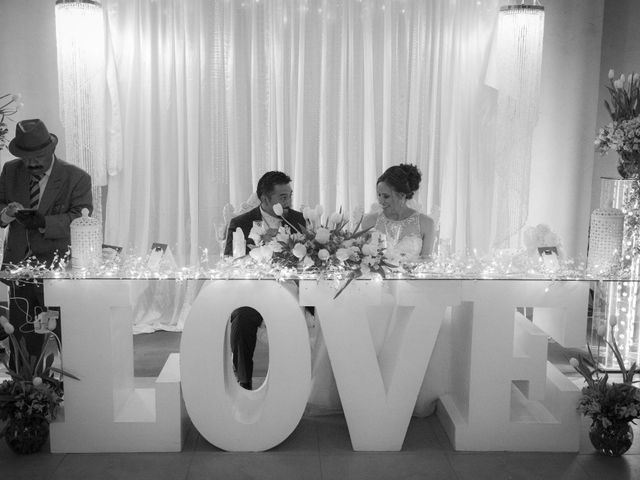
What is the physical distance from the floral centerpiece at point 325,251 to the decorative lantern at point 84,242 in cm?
75

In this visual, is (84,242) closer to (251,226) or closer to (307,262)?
(307,262)

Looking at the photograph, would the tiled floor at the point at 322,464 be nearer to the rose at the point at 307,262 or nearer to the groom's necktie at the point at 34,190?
the rose at the point at 307,262

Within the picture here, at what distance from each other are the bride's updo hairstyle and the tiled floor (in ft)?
4.80

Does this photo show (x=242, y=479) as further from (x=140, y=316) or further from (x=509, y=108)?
(x=509, y=108)

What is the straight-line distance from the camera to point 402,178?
4.28 m

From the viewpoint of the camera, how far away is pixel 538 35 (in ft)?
16.5

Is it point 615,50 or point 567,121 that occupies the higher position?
point 615,50

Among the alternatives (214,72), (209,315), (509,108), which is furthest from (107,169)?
(509,108)

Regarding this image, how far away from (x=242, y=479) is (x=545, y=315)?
172 cm

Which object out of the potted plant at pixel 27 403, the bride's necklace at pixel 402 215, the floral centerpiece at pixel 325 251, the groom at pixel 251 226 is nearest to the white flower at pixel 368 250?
the floral centerpiece at pixel 325 251

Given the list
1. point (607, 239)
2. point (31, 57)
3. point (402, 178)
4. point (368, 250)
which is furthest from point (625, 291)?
point (31, 57)

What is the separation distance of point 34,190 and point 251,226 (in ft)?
4.01

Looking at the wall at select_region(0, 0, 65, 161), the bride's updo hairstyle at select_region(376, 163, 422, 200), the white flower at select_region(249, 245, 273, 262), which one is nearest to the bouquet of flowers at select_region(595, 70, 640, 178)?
the bride's updo hairstyle at select_region(376, 163, 422, 200)

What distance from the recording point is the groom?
3.96 metres
